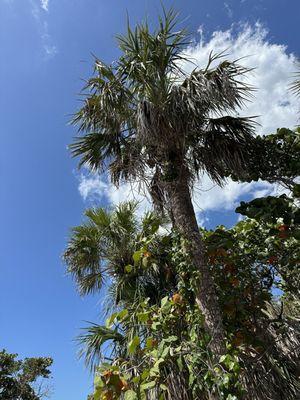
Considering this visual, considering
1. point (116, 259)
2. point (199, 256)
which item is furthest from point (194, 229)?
point (116, 259)

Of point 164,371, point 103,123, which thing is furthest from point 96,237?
point 164,371

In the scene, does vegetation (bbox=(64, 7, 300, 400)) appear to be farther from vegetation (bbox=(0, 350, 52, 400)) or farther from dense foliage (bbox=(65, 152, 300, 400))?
vegetation (bbox=(0, 350, 52, 400))

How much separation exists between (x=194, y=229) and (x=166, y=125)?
1.51 metres

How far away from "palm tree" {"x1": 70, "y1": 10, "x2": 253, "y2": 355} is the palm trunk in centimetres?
1

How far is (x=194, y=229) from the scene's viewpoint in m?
4.59

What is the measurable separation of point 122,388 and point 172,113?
133 inches

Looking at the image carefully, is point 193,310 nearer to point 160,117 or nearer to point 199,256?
point 199,256

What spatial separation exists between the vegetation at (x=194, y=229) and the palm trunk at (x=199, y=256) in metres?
0.01

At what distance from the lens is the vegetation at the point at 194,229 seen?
398 centimetres

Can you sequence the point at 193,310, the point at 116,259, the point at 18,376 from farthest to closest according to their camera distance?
1. the point at 18,376
2. the point at 116,259
3. the point at 193,310

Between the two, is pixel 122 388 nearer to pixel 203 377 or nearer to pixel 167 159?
pixel 203 377

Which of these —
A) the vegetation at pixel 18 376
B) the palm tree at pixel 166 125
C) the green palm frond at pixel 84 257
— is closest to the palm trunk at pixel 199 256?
the palm tree at pixel 166 125

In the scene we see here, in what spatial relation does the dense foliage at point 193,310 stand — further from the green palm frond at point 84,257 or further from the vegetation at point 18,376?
the vegetation at point 18,376

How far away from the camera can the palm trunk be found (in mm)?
3873
